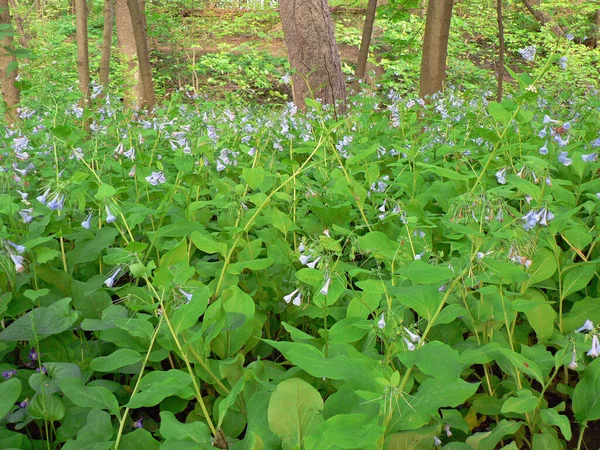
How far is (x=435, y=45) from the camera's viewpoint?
5.09 metres

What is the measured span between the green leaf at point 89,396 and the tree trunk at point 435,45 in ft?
14.7

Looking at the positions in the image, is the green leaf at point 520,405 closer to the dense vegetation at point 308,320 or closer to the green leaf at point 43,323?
the dense vegetation at point 308,320

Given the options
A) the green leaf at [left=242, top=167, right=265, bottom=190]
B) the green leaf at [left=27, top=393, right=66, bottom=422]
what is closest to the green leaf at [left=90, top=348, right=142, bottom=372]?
the green leaf at [left=27, top=393, right=66, bottom=422]

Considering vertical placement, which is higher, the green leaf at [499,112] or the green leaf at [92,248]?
the green leaf at [499,112]

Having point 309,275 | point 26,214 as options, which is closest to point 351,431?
point 309,275

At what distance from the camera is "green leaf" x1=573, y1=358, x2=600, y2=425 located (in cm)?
117

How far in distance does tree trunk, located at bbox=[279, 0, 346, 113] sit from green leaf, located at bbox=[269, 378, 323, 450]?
4.32m

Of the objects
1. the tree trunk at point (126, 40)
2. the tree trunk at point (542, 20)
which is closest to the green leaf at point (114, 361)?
the tree trunk at point (542, 20)

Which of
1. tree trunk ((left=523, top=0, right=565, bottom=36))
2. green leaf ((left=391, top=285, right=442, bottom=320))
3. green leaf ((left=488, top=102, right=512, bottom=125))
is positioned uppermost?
→ tree trunk ((left=523, top=0, right=565, bottom=36))

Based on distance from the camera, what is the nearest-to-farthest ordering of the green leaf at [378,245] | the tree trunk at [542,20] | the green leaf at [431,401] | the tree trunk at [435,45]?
the green leaf at [431,401], the green leaf at [378,245], the tree trunk at [542,20], the tree trunk at [435,45]

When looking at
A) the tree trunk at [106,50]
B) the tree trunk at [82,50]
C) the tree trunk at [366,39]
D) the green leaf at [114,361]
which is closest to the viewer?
the green leaf at [114,361]

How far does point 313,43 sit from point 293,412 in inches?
186

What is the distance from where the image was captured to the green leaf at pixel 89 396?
45.0 inches

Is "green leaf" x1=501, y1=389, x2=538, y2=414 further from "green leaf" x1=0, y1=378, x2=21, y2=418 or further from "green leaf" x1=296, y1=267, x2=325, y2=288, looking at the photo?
"green leaf" x1=0, y1=378, x2=21, y2=418
